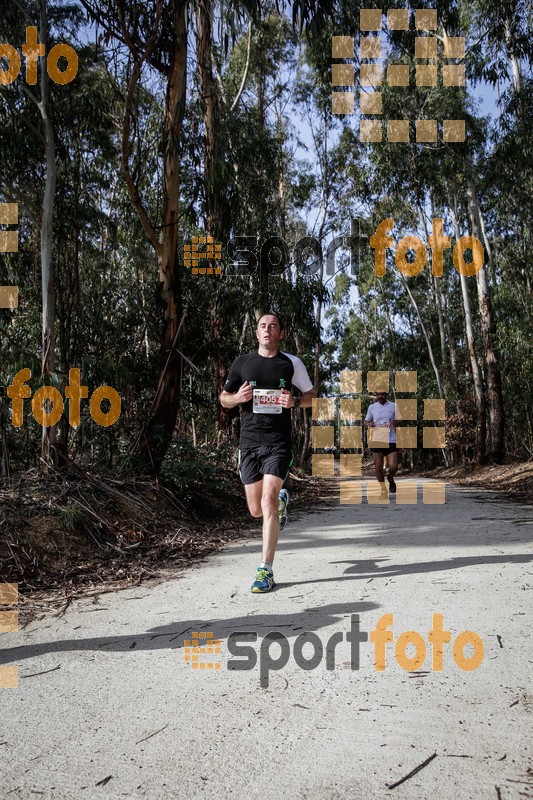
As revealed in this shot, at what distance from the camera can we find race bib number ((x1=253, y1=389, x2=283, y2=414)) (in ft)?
14.9

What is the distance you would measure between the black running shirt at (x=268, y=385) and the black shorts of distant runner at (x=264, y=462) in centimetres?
4

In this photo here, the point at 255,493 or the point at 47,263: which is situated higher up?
the point at 47,263

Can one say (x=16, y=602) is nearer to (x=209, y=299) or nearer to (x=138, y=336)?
(x=138, y=336)

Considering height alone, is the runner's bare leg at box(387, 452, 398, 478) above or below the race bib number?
below

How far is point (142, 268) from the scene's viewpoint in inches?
608

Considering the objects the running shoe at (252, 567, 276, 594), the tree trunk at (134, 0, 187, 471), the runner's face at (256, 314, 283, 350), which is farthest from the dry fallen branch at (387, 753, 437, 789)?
the tree trunk at (134, 0, 187, 471)

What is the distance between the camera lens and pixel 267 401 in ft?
15.0

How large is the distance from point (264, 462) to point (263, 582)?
84 cm

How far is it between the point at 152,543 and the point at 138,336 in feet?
15.5

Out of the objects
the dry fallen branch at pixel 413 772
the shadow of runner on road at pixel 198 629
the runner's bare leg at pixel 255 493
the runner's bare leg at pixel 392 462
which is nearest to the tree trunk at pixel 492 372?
the runner's bare leg at pixel 392 462

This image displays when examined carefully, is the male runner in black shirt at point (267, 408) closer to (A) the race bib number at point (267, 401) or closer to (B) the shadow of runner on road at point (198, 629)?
(A) the race bib number at point (267, 401)

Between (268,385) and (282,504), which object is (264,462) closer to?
(282,504)

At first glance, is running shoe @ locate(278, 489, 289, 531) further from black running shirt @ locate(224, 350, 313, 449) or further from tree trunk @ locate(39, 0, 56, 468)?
tree trunk @ locate(39, 0, 56, 468)

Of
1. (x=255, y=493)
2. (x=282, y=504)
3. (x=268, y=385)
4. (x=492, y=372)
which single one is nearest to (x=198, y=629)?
(x=255, y=493)
